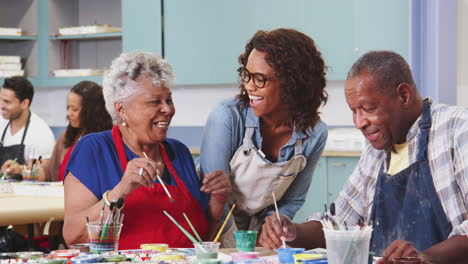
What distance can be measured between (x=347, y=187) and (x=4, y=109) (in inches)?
167

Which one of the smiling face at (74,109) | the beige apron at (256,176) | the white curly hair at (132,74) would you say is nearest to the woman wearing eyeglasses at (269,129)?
the beige apron at (256,176)

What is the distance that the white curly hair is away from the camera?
9.76 ft

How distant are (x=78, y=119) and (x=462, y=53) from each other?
8.32 ft

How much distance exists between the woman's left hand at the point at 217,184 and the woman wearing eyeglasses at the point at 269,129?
0.64 ft

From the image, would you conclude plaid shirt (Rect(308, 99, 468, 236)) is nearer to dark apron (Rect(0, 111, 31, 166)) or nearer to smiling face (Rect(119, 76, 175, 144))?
smiling face (Rect(119, 76, 175, 144))

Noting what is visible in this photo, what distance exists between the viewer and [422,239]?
2473 mm

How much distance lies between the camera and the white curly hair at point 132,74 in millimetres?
2975

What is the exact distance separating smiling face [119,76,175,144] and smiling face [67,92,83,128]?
2136mm

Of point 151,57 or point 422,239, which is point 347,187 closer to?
point 422,239

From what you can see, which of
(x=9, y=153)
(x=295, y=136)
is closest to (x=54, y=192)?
(x=9, y=153)

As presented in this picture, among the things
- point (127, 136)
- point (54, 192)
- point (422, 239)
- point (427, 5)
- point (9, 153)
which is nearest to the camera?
point (422, 239)

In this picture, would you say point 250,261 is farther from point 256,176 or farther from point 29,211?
point 29,211

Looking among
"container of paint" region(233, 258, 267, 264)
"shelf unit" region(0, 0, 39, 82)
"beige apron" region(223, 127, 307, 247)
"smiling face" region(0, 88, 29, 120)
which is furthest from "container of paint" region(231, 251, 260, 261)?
"shelf unit" region(0, 0, 39, 82)

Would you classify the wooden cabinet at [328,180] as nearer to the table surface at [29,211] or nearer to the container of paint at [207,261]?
the table surface at [29,211]
